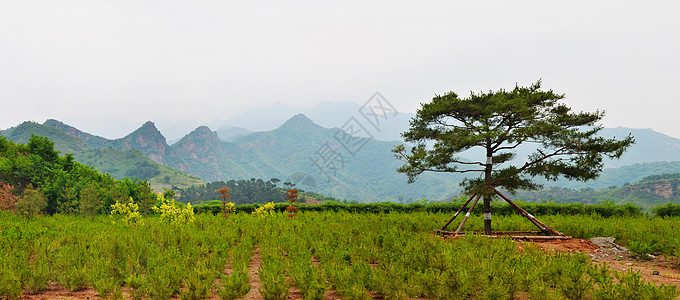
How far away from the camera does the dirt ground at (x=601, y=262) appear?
18.2 ft

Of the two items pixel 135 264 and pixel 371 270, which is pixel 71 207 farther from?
pixel 371 270

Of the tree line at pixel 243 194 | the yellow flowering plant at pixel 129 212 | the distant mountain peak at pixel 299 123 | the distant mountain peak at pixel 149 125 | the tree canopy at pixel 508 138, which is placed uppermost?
the distant mountain peak at pixel 299 123

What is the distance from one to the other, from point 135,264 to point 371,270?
4.20m

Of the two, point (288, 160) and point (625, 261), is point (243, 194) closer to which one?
point (625, 261)

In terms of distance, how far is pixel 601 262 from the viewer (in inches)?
310

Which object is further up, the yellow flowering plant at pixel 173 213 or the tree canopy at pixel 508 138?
the tree canopy at pixel 508 138

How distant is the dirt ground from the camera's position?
5539mm

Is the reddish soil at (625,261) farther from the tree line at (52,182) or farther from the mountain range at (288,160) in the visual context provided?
the mountain range at (288,160)

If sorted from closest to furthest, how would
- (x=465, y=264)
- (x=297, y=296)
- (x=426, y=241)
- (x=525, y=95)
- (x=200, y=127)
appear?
(x=297, y=296) → (x=465, y=264) → (x=426, y=241) → (x=525, y=95) → (x=200, y=127)

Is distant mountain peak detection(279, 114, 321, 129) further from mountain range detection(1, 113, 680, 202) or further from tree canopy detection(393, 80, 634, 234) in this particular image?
tree canopy detection(393, 80, 634, 234)

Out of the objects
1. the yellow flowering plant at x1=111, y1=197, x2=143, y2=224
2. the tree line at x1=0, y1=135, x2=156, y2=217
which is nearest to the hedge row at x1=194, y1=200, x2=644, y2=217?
the tree line at x1=0, y1=135, x2=156, y2=217

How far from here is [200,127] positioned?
147000 mm

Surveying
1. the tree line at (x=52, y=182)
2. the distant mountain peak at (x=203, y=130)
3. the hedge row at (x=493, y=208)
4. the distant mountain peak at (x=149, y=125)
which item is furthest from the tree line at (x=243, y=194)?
the distant mountain peak at (x=203, y=130)

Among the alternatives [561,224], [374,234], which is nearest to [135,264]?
[374,234]
